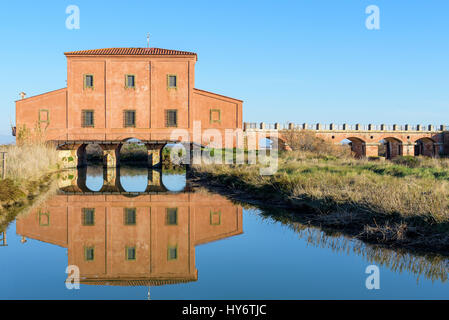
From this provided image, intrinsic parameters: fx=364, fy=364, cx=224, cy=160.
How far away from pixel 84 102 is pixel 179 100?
24.0ft

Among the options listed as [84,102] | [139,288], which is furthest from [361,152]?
[139,288]

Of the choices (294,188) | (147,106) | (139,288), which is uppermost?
(147,106)

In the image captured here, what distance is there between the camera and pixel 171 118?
28.1 m

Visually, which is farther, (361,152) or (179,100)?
(361,152)

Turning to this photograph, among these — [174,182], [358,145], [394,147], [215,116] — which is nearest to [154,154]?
[215,116]

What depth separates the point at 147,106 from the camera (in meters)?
28.0

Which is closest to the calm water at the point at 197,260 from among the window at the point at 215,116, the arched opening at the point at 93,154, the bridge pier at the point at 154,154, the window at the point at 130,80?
the bridge pier at the point at 154,154

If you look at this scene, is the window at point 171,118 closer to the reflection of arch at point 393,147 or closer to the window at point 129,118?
the window at point 129,118

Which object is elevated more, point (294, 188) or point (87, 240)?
point (294, 188)

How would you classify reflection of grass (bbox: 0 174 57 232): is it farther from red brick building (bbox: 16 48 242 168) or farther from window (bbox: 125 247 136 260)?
red brick building (bbox: 16 48 242 168)

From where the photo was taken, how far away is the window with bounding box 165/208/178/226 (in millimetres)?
8195

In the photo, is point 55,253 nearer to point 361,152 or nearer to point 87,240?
point 87,240
